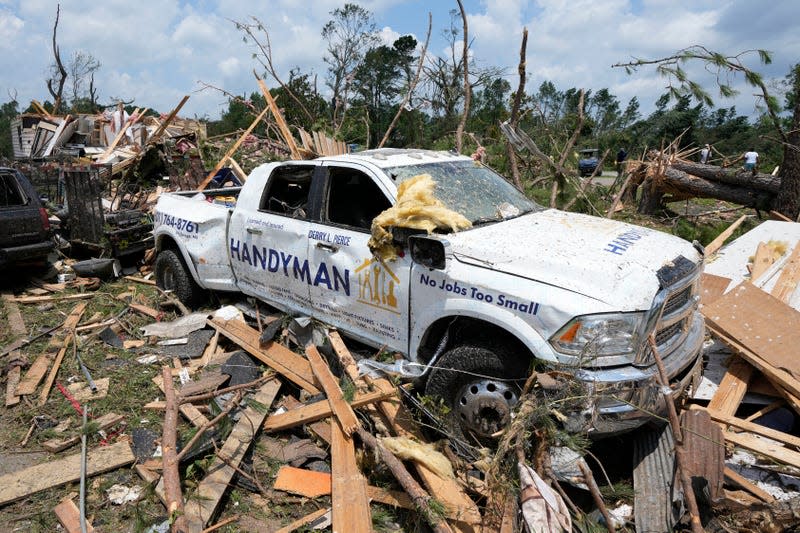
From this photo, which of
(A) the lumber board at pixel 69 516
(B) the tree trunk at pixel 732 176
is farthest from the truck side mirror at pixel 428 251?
(B) the tree trunk at pixel 732 176

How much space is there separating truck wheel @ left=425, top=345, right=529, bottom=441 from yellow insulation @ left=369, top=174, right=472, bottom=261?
86 centimetres

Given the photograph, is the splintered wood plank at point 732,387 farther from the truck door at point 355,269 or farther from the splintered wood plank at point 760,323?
the truck door at point 355,269

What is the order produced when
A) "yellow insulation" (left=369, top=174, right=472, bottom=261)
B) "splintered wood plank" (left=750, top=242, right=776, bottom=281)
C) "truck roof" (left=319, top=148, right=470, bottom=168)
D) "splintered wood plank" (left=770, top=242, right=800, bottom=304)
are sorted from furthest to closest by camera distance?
"splintered wood plank" (left=750, top=242, right=776, bottom=281) → "splintered wood plank" (left=770, top=242, right=800, bottom=304) → "truck roof" (left=319, top=148, right=470, bottom=168) → "yellow insulation" (left=369, top=174, right=472, bottom=261)

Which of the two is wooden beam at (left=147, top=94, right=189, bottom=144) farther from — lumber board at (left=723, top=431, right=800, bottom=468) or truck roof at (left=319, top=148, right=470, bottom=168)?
lumber board at (left=723, top=431, right=800, bottom=468)

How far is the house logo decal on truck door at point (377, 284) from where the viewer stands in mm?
3787

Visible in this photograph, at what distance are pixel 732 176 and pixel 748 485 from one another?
389 inches

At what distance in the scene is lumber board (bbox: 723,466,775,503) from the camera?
10.4ft

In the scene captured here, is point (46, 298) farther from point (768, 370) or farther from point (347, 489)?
point (768, 370)

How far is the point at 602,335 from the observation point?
9.69 ft

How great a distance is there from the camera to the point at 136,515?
10.4 feet

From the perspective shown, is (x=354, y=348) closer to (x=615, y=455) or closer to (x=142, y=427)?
(x=142, y=427)

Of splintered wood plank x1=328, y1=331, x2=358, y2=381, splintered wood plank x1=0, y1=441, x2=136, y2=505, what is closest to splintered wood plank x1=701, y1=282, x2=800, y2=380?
splintered wood plank x1=328, y1=331, x2=358, y2=381

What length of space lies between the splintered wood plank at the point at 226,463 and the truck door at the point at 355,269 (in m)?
0.86

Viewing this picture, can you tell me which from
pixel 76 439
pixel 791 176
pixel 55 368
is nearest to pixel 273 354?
pixel 76 439
